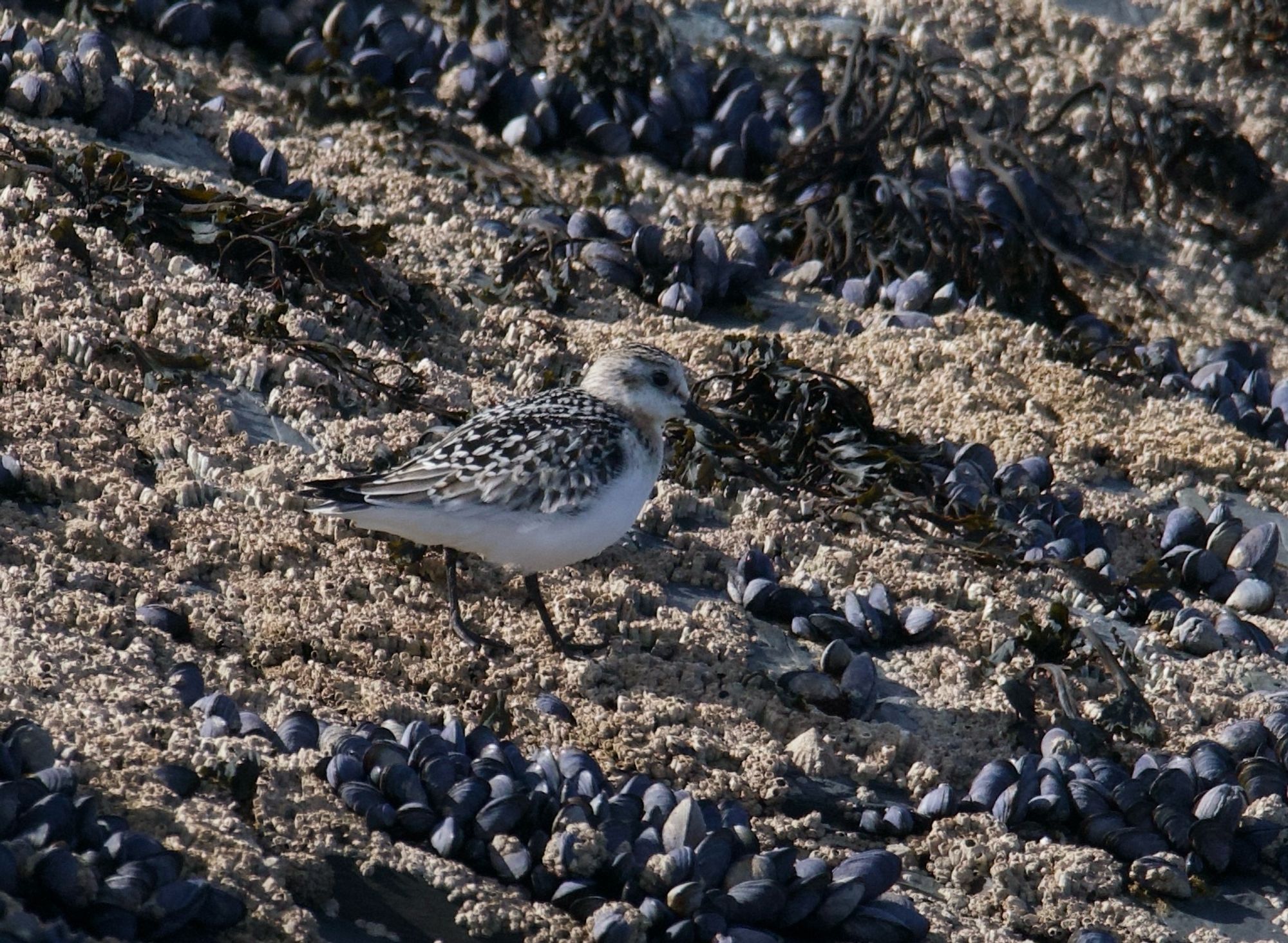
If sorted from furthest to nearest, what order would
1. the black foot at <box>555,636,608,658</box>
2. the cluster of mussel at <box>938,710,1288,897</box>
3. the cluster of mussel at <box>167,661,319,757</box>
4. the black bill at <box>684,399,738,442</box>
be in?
the black bill at <box>684,399,738,442</box>, the black foot at <box>555,636,608,658</box>, the cluster of mussel at <box>938,710,1288,897</box>, the cluster of mussel at <box>167,661,319,757</box>

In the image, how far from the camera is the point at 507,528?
4441 mm

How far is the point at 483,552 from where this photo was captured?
179 inches

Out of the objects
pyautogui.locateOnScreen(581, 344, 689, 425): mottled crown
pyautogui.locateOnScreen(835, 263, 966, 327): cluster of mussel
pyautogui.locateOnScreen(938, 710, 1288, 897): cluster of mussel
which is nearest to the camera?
pyautogui.locateOnScreen(938, 710, 1288, 897): cluster of mussel

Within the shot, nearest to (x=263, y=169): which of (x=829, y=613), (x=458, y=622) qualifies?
(x=458, y=622)

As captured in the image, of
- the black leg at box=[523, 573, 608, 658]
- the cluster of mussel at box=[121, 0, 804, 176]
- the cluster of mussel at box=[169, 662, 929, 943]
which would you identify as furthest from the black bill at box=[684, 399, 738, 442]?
the cluster of mussel at box=[121, 0, 804, 176]

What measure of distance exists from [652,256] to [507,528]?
8.09ft

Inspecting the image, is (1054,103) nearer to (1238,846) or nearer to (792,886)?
(1238,846)

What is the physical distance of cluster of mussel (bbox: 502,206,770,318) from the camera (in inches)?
259

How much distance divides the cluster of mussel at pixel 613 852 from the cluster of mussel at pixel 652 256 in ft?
10.5

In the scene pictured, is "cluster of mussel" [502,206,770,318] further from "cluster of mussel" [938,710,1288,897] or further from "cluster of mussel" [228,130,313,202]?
"cluster of mussel" [938,710,1288,897]

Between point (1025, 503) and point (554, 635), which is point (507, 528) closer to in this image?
point (554, 635)

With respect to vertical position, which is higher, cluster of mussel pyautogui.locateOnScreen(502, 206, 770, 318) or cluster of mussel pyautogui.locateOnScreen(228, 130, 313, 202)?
cluster of mussel pyautogui.locateOnScreen(228, 130, 313, 202)

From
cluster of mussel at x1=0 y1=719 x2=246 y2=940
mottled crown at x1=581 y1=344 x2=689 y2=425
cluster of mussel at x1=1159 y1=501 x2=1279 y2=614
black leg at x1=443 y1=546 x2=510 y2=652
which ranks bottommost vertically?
cluster of mussel at x1=1159 y1=501 x2=1279 y2=614

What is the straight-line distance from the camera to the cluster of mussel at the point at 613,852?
3.40 metres
